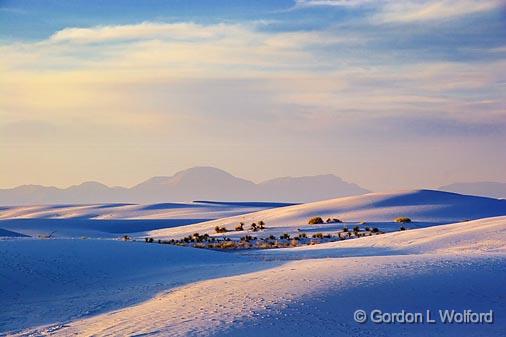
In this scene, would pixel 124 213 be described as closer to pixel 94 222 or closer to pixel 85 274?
pixel 94 222


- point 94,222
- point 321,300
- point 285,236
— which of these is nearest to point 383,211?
point 285,236

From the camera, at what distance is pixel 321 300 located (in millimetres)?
10617

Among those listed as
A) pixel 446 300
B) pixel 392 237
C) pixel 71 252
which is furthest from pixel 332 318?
pixel 392 237

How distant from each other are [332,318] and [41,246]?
9.99 meters

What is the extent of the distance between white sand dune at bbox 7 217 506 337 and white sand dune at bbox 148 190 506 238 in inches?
840

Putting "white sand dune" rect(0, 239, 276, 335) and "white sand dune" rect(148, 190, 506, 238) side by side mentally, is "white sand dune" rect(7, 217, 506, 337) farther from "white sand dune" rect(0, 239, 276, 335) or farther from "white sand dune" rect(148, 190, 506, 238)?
"white sand dune" rect(148, 190, 506, 238)

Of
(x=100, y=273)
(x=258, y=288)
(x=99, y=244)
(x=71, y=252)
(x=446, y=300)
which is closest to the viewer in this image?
(x=446, y=300)

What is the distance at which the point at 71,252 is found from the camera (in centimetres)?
1753

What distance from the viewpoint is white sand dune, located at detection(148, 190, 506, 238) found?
41.3m

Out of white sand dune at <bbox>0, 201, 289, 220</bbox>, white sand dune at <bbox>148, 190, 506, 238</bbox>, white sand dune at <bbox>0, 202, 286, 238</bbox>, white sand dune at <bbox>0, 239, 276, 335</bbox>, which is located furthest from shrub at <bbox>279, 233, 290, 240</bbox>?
white sand dune at <bbox>0, 201, 289, 220</bbox>

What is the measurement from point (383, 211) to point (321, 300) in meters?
35.8

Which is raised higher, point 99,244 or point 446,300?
point 99,244

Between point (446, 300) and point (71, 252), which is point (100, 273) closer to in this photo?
point (71, 252)

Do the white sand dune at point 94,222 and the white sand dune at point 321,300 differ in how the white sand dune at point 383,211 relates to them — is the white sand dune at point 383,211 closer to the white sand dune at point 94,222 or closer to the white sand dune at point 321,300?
the white sand dune at point 94,222
